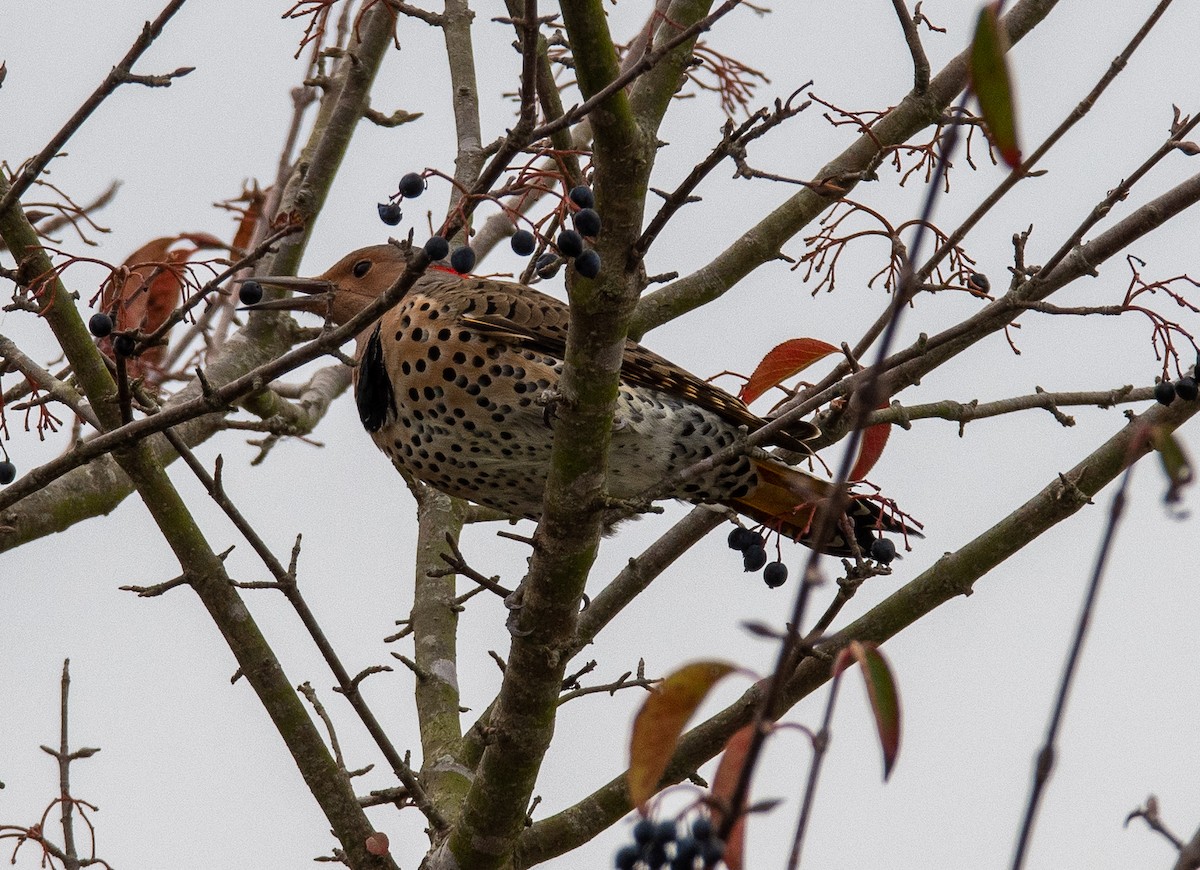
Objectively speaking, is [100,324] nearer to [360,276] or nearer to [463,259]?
[463,259]

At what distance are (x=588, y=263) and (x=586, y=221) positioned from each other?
120 millimetres

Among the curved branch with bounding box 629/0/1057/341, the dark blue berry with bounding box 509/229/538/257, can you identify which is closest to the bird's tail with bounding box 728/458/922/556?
the curved branch with bounding box 629/0/1057/341

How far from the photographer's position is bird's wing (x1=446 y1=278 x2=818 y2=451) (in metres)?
4.75

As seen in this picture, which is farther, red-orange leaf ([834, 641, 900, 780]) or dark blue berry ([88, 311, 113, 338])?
dark blue berry ([88, 311, 113, 338])

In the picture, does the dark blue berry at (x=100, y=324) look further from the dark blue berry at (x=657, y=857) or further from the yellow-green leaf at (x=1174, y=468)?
the yellow-green leaf at (x=1174, y=468)

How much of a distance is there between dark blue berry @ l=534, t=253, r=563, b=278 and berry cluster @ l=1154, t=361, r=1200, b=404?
1.58 m

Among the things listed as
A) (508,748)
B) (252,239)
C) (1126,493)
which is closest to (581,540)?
(508,748)

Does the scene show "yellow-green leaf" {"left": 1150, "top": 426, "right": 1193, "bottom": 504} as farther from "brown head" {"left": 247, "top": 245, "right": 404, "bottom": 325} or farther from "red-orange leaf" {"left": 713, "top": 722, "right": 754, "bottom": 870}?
"brown head" {"left": 247, "top": 245, "right": 404, "bottom": 325}

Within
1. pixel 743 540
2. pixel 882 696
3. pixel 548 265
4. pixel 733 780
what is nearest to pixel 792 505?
pixel 743 540

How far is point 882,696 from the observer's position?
5.71 feet

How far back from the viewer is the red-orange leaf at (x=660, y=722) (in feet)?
6.05

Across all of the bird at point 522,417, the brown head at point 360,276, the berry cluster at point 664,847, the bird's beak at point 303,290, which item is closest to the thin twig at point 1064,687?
the berry cluster at point 664,847

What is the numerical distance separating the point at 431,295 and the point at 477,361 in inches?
20.8

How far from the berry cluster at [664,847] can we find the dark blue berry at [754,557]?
2.13 meters
